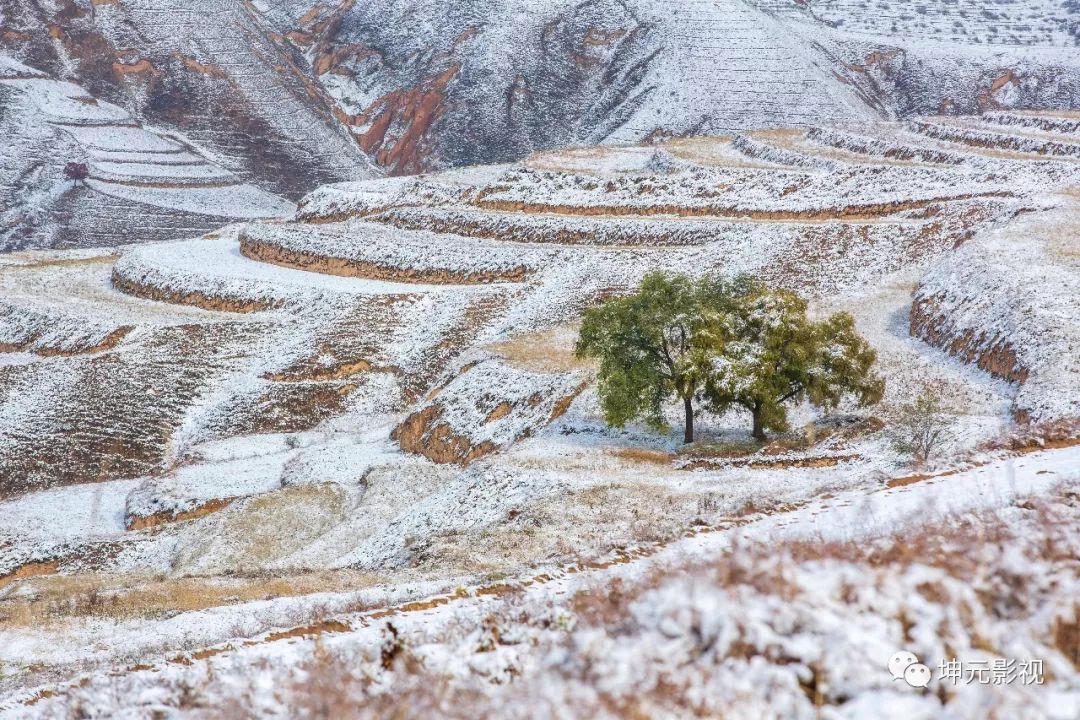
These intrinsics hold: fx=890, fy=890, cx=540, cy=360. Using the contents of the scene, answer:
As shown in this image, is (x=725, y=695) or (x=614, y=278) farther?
(x=614, y=278)

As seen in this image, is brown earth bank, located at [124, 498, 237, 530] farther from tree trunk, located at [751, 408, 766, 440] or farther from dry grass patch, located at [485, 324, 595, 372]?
tree trunk, located at [751, 408, 766, 440]

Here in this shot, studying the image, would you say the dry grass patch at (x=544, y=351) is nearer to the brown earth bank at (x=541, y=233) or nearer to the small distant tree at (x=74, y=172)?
the brown earth bank at (x=541, y=233)

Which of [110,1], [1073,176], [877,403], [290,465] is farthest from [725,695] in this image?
[110,1]

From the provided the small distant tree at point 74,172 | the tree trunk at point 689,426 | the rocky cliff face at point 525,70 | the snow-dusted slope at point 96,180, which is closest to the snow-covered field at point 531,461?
the tree trunk at point 689,426

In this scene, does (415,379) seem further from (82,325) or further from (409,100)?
(409,100)

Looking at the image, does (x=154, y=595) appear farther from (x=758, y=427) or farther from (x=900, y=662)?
(x=900, y=662)

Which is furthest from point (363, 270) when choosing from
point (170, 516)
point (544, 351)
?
point (170, 516)
